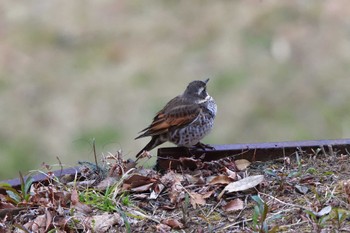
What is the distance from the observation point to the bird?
5.45 m

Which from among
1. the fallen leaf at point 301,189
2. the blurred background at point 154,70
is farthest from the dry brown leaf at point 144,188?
the blurred background at point 154,70

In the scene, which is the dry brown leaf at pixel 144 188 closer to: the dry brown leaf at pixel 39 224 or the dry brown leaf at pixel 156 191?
the dry brown leaf at pixel 156 191

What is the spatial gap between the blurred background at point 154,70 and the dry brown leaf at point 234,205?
11.3ft

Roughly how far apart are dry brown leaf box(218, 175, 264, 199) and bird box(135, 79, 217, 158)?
0.95 meters

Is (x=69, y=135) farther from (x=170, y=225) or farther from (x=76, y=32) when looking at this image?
(x=170, y=225)

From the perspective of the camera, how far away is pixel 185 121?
5.58 m

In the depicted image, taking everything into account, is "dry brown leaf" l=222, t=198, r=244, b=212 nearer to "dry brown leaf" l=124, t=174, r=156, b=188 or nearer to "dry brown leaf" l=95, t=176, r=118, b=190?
"dry brown leaf" l=124, t=174, r=156, b=188

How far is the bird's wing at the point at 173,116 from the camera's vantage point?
5457 mm

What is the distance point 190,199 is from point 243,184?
25cm

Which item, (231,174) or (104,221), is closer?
(104,221)

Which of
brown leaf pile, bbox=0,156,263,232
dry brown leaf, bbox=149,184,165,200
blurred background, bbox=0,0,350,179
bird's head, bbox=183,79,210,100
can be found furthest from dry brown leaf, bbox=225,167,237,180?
blurred background, bbox=0,0,350,179

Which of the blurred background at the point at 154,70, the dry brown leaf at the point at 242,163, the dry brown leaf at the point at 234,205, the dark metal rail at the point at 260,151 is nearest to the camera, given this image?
the dry brown leaf at the point at 234,205

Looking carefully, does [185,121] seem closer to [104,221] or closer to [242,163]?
[242,163]

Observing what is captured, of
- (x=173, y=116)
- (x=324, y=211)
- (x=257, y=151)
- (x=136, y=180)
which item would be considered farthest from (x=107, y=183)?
(x=173, y=116)
